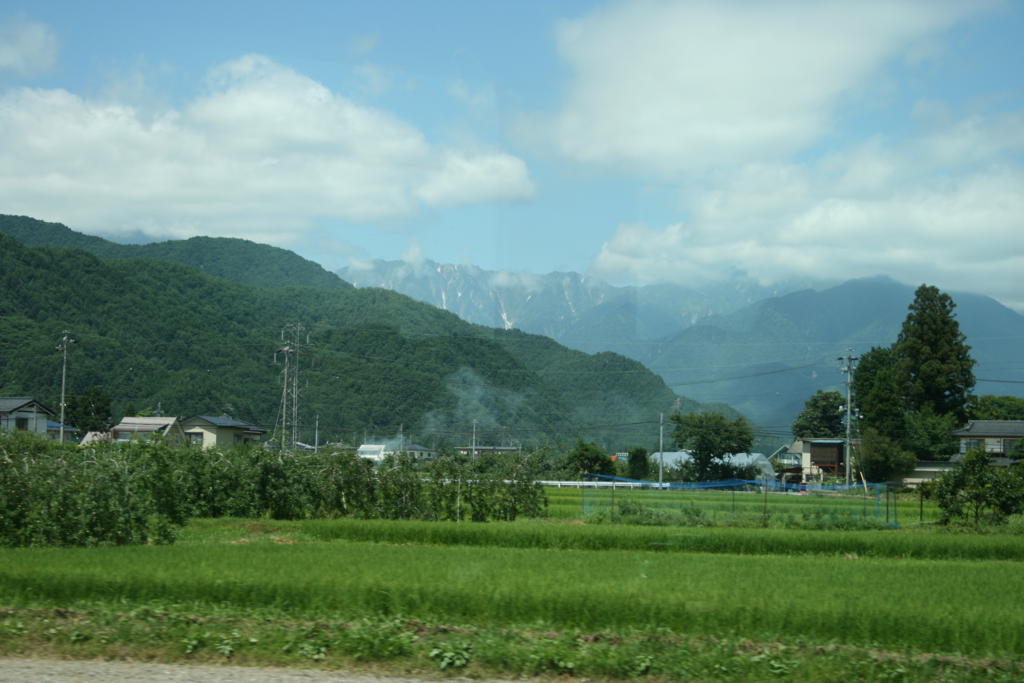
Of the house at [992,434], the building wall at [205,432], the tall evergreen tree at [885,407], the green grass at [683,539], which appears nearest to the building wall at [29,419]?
the building wall at [205,432]

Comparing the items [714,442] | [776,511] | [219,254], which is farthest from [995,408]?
[219,254]

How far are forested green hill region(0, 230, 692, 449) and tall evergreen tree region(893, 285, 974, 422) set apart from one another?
28.1m

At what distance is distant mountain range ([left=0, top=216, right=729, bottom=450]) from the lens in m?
82.6

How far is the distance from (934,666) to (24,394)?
265 ft

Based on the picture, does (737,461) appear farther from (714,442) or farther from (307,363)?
(307,363)

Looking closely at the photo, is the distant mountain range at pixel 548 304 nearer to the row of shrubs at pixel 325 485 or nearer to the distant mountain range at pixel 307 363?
the distant mountain range at pixel 307 363

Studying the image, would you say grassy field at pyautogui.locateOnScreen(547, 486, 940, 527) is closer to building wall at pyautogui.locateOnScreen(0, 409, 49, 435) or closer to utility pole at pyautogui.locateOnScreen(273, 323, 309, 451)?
utility pole at pyautogui.locateOnScreen(273, 323, 309, 451)

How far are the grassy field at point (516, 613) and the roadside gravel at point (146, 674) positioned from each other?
1.26ft

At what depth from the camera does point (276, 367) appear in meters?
92.2

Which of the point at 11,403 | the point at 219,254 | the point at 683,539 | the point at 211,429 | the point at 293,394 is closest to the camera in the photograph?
the point at 683,539

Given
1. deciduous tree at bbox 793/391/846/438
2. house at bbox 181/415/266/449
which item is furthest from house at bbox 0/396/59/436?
deciduous tree at bbox 793/391/846/438

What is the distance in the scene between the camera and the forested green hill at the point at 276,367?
8250 centimetres

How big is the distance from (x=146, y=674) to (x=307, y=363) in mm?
82197

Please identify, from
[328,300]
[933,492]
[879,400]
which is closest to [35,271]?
[328,300]
